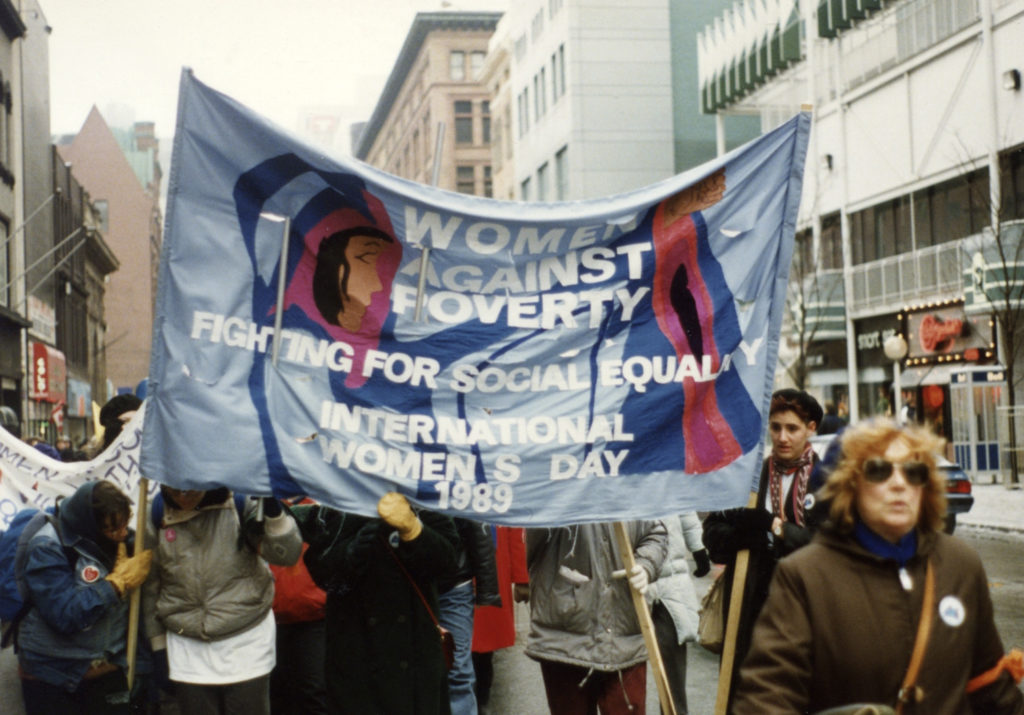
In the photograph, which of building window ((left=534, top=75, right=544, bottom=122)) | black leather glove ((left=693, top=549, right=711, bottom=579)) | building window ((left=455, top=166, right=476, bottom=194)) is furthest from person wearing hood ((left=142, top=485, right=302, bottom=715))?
building window ((left=455, top=166, right=476, bottom=194))

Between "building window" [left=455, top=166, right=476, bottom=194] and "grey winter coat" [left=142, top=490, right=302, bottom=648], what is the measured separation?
8063 centimetres

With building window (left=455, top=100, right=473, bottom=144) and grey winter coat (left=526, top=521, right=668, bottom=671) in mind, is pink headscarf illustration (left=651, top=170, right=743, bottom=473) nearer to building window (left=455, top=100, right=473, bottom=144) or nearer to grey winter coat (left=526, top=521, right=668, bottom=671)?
grey winter coat (left=526, top=521, right=668, bottom=671)

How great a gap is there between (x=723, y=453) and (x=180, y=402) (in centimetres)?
214

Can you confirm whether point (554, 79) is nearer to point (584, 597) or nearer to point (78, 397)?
point (78, 397)

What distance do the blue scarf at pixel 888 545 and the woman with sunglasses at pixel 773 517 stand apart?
1.71 meters

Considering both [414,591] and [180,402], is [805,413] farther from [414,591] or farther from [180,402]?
[180,402]

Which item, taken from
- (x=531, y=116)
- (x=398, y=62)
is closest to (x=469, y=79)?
(x=398, y=62)

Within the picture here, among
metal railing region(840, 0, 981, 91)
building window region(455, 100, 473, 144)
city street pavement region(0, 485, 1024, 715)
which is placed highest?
building window region(455, 100, 473, 144)

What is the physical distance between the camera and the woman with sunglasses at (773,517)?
5270 mm

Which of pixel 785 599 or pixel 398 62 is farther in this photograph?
pixel 398 62

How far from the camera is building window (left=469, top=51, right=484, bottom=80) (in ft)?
281

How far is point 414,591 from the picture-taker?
17.4 feet

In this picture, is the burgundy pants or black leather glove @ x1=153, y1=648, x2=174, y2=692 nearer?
the burgundy pants

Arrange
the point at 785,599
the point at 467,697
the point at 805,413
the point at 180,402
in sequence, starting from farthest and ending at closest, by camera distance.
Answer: the point at 467,697, the point at 805,413, the point at 180,402, the point at 785,599
